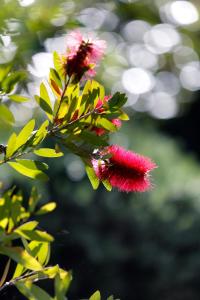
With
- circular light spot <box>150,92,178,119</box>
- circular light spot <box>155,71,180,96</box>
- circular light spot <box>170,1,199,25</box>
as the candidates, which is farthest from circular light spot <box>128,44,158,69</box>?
circular light spot <box>170,1,199,25</box>

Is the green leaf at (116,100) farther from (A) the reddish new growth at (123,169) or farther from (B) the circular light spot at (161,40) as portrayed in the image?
(B) the circular light spot at (161,40)

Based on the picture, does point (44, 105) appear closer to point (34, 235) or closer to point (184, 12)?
point (34, 235)

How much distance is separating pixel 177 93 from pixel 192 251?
594 centimetres

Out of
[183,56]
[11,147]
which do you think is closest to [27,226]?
[11,147]

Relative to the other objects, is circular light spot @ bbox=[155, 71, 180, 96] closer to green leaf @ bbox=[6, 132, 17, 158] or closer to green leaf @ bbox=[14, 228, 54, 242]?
green leaf @ bbox=[6, 132, 17, 158]

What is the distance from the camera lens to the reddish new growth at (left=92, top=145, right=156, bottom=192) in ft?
3.02

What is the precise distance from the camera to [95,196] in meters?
5.33

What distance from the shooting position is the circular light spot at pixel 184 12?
3.40 m

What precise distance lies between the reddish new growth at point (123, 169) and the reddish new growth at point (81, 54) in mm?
107

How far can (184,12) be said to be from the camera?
3770 mm

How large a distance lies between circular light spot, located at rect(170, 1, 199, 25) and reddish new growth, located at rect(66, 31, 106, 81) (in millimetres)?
2389

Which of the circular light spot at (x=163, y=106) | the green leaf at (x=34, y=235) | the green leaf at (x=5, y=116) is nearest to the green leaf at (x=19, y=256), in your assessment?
the green leaf at (x=34, y=235)

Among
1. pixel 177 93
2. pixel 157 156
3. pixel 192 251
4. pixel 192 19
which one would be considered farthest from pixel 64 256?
pixel 177 93

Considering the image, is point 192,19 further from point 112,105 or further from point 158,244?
point 112,105
